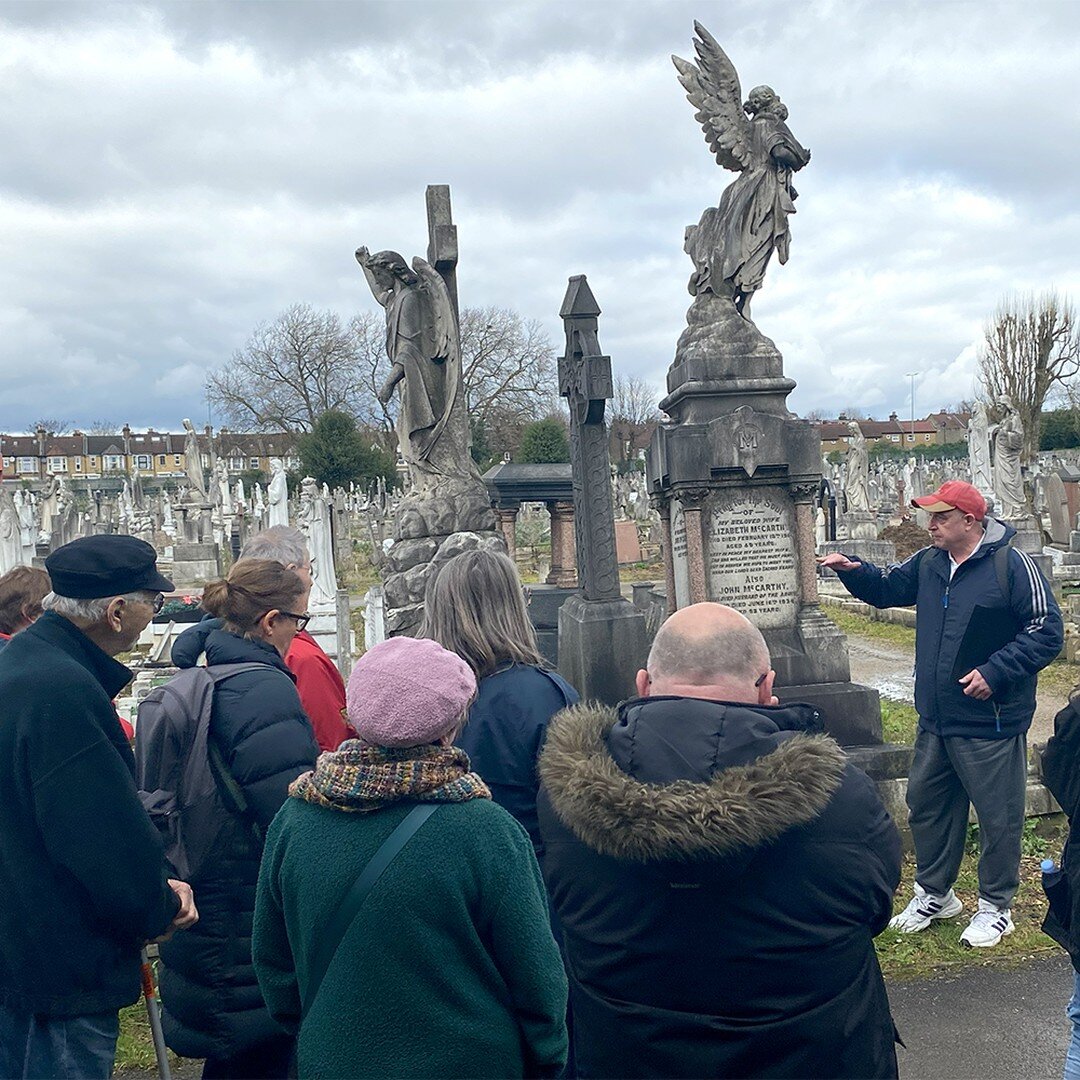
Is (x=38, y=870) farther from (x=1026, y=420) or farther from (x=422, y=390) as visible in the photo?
(x=1026, y=420)

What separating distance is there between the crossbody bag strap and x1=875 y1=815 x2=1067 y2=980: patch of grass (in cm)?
309

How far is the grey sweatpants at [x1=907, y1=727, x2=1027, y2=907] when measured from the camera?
4211 millimetres

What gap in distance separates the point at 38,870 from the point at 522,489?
34.7ft

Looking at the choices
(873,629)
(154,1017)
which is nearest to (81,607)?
(154,1017)

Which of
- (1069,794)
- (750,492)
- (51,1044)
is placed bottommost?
(51,1044)

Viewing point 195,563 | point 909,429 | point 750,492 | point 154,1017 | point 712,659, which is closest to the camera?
point 712,659

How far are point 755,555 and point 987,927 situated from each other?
8.93 feet

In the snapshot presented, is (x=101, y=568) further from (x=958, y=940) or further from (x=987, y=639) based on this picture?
(x=958, y=940)

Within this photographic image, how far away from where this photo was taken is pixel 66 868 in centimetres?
215

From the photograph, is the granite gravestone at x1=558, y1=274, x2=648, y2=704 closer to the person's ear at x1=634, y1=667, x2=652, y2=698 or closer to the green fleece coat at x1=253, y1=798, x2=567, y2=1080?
the person's ear at x1=634, y1=667, x2=652, y2=698

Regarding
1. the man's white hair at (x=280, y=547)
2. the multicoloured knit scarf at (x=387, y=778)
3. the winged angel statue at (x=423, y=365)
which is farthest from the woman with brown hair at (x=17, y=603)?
the winged angel statue at (x=423, y=365)

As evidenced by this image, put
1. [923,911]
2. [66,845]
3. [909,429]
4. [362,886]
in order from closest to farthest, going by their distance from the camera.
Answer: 1. [362,886]
2. [66,845]
3. [923,911]
4. [909,429]

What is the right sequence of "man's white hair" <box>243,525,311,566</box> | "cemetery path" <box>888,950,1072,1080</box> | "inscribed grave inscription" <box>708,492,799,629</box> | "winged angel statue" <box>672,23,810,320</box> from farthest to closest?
"winged angel statue" <box>672,23,810,320</box>
"inscribed grave inscription" <box>708,492,799,629</box>
"cemetery path" <box>888,950,1072,1080</box>
"man's white hair" <box>243,525,311,566</box>

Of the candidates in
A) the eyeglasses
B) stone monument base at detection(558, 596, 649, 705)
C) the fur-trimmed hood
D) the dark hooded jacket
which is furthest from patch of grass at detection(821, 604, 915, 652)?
the fur-trimmed hood
